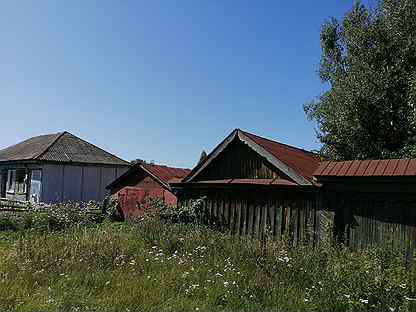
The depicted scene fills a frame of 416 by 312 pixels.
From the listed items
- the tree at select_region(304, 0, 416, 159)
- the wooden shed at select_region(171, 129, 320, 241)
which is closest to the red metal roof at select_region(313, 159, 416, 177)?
the wooden shed at select_region(171, 129, 320, 241)

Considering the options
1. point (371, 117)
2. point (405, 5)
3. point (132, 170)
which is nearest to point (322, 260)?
point (371, 117)

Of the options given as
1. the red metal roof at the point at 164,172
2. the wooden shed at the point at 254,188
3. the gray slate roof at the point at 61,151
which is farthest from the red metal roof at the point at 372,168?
the gray slate roof at the point at 61,151

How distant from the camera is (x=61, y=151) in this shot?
29.2 meters

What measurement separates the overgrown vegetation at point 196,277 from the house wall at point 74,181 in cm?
1912

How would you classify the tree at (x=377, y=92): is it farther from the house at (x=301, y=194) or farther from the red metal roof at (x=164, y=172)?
the red metal roof at (x=164, y=172)

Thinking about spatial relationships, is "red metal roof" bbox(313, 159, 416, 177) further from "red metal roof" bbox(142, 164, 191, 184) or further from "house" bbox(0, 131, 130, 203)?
"house" bbox(0, 131, 130, 203)

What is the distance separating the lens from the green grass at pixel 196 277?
18.5 feet

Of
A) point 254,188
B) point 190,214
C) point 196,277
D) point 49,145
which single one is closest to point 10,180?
point 49,145

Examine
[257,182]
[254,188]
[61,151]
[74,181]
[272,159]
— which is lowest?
[74,181]

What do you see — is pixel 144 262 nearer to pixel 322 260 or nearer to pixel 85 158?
pixel 322 260

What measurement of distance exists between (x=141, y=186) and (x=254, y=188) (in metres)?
9.73

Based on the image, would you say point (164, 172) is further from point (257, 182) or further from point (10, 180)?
point (10, 180)

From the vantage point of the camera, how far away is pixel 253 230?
1177 cm

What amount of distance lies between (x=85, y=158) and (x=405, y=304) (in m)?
26.4
